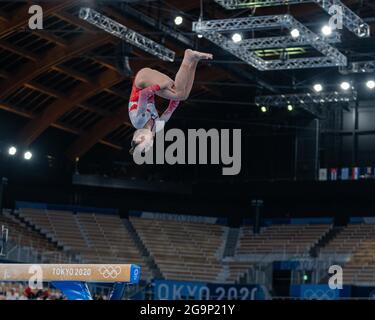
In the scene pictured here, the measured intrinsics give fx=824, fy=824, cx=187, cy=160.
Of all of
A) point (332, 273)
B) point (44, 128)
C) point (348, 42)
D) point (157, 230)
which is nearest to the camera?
point (348, 42)

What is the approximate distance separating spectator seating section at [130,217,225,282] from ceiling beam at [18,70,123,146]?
251 inches

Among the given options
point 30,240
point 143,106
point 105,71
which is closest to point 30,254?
Result: point 30,240

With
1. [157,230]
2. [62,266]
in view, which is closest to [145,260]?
[157,230]

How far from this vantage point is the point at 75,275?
29.8 feet

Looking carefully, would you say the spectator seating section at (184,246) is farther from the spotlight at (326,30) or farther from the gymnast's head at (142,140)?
the gymnast's head at (142,140)

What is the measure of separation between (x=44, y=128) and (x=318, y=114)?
11526 millimetres

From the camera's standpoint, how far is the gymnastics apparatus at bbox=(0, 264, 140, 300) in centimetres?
902

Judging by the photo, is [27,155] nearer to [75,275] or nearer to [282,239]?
[282,239]

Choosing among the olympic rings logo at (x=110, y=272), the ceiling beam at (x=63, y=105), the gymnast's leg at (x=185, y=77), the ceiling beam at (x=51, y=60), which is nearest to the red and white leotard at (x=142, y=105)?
the gymnast's leg at (x=185, y=77)

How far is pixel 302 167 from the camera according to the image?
36.3 m

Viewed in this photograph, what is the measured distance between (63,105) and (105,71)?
95.7 inches

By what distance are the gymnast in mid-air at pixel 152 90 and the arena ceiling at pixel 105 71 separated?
16.7 metres

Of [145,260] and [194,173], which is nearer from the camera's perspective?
[145,260]
